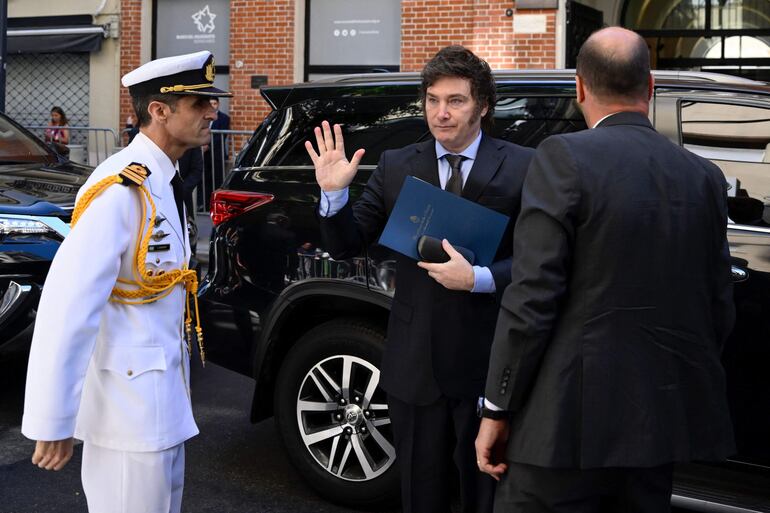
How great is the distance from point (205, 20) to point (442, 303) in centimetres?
1426

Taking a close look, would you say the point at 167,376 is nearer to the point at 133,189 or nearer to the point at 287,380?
the point at 133,189

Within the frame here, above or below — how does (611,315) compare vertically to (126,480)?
above

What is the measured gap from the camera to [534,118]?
459 centimetres

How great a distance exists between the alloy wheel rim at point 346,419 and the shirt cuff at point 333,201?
1274mm

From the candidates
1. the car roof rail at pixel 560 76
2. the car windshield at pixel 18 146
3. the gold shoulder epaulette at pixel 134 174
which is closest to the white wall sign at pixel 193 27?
the car windshield at pixel 18 146

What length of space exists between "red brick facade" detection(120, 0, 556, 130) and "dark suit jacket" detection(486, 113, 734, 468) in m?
11.8

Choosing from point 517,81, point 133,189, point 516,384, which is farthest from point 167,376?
point 517,81

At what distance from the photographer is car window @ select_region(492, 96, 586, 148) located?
14.9 ft

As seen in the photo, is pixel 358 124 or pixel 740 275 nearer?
pixel 740 275

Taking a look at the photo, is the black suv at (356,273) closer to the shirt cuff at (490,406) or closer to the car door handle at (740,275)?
the car door handle at (740,275)

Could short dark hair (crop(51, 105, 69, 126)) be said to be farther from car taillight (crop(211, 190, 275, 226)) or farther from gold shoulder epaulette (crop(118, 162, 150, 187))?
gold shoulder epaulette (crop(118, 162, 150, 187))

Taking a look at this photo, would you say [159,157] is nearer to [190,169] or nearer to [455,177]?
[455,177]

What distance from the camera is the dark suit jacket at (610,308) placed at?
8.39 ft

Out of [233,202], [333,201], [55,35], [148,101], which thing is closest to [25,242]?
[233,202]
